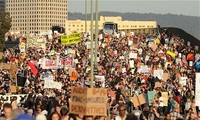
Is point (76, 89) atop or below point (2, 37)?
atop

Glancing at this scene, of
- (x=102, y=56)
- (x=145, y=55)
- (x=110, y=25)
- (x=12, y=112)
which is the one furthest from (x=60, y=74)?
(x=110, y=25)

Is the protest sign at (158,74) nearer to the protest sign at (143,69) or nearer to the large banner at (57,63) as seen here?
the protest sign at (143,69)

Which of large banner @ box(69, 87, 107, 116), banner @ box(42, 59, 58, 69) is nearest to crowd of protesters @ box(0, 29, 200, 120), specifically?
large banner @ box(69, 87, 107, 116)

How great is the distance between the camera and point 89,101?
1669 cm

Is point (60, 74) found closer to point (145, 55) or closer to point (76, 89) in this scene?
point (145, 55)

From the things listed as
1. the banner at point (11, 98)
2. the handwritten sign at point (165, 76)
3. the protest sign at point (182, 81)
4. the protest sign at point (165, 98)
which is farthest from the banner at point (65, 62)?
the banner at point (11, 98)

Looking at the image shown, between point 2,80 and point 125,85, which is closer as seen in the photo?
point 125,85

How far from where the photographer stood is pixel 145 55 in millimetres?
43594

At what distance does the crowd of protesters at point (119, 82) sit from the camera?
1780 centimetres

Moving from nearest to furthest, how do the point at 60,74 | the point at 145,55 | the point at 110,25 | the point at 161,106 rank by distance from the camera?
the point at 161,106 < the point at 60,74 < the point at 145,55 < the point at 110,25

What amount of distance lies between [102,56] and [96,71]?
12.8 metres

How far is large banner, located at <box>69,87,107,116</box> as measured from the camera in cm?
1639

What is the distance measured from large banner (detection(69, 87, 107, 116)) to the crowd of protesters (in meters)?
0.22

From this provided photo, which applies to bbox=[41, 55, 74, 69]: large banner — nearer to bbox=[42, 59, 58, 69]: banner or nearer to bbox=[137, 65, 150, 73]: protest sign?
bbox=[42, 59, 58, 69]: banner
